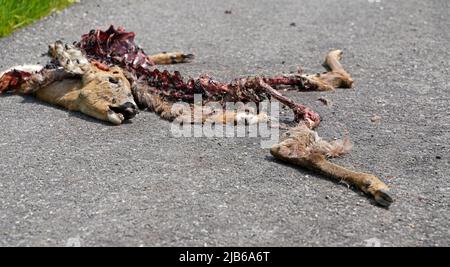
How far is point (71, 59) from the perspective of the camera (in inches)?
241

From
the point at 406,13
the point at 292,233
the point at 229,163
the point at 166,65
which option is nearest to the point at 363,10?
the point at 406,13

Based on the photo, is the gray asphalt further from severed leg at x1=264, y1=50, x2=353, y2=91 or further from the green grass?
the green grass

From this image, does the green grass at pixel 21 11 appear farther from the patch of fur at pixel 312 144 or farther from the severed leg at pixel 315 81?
the patch of fur at pixel 312 144

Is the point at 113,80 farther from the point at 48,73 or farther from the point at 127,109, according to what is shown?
the point at 48,73

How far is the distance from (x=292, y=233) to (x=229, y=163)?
1077 millimetres

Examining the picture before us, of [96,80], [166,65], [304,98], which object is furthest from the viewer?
[166,65]

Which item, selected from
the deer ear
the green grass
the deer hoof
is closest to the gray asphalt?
the deer hoof

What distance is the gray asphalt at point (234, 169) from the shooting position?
4078mm

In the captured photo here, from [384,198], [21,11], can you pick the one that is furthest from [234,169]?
[21,11]

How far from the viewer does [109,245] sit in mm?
3918

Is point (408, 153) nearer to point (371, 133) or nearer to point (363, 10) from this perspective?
point (371, 133)

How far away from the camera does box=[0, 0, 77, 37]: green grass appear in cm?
830

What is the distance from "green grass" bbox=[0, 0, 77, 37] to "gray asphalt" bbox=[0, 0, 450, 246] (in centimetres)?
29

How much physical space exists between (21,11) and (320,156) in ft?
17.7
